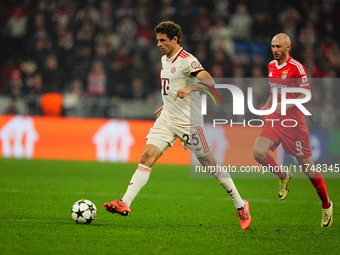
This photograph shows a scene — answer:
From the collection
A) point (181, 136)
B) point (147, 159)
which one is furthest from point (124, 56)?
point (147, 159)

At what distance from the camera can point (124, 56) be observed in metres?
18.1

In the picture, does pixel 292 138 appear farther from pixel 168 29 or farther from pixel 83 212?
pixel 83 212

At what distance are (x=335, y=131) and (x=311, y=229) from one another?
8.18 m

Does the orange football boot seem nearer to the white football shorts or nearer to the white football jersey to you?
the white football shorts

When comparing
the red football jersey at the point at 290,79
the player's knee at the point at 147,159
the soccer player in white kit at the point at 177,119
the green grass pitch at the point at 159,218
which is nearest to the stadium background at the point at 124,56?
the green grass pitch at the point at 159,218

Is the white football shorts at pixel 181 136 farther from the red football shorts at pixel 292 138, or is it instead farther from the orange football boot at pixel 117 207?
the red football shorts at pixel 292 138

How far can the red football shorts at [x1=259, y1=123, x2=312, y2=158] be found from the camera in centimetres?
761

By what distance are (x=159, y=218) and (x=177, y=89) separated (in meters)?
1.77

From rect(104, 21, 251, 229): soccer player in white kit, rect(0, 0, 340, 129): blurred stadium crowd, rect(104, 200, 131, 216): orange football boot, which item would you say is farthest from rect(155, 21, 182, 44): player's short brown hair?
rect(0, 0, 340, 129): blurred stadium crowd

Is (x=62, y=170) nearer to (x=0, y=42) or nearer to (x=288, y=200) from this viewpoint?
(x=288, y=200)

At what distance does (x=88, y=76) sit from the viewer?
1753 centimetres

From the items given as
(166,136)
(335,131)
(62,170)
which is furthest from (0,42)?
(166,136)

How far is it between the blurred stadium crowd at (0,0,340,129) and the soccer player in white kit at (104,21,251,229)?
28.2 feet

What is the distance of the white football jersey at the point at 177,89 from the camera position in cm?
693
